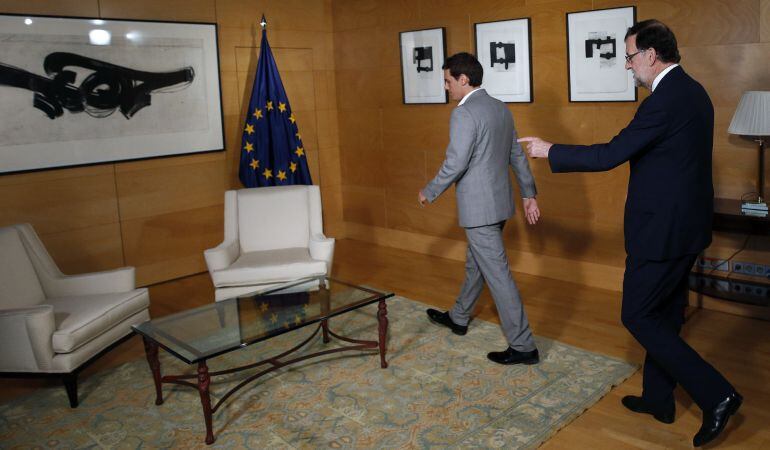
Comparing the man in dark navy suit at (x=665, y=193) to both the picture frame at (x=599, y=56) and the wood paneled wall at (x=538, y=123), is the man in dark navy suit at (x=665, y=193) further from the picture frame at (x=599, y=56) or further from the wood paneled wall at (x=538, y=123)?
the picture frame at (x=599, y=56)

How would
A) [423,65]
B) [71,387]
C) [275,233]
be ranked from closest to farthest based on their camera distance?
[71,387]
[275,233]
[423,65]

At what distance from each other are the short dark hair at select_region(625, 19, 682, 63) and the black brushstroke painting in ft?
13.9

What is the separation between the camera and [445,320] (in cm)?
463

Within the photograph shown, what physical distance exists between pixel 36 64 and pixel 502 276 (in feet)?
12.5

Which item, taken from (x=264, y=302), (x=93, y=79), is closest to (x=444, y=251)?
(x=264, y=302)

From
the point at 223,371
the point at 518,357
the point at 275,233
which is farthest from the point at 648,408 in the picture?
the point at 275,233

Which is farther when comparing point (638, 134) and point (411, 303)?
point (411, 303)

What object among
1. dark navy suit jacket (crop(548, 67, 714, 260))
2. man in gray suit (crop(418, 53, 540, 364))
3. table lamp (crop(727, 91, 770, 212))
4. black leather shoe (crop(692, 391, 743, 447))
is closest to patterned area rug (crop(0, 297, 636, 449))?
man in gray suit (crop(418, 53, 540, 364))

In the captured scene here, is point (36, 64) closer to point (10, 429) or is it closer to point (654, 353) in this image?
Result: point (10, 429)

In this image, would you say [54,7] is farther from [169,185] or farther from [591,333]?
[591,333]

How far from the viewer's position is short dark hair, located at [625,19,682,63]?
2.88m

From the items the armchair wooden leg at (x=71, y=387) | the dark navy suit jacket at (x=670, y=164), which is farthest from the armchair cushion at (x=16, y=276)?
the dark navy suit jacket at (x=670, y=164)

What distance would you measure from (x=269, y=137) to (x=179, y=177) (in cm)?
88

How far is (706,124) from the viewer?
294 centimetres
